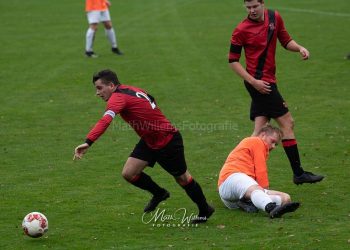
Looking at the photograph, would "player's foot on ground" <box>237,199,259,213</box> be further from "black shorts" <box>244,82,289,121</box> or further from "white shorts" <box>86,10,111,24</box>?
"white shorts" <box>86,10,111,24</box>

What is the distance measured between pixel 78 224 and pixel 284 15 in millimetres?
20228

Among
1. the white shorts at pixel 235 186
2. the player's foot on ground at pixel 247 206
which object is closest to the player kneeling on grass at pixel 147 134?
the white shorts at pixel 235 186

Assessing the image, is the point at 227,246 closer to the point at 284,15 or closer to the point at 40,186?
the point at 40,186

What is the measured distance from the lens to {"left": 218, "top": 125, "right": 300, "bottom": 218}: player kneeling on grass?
9.20 meters

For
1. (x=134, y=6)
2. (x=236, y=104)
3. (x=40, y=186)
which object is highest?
(x=40, y=186)

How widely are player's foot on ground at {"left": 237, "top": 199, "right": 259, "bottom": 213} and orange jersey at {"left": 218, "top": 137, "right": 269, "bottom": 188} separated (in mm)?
269

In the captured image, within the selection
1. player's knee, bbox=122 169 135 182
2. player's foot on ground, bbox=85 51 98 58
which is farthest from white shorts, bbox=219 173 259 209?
player's foot on ground, bbox=85 51 98 58

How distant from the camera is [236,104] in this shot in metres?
16.7

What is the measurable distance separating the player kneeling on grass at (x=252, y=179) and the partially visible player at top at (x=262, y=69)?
1.62 ft

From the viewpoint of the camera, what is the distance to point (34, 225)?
8469mm

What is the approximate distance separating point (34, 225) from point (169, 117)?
746cm

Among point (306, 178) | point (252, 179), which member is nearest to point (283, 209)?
point (252, 179)

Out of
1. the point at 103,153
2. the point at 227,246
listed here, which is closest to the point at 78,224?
the point at 227,246

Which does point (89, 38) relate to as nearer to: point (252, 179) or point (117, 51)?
point (117, 51)
